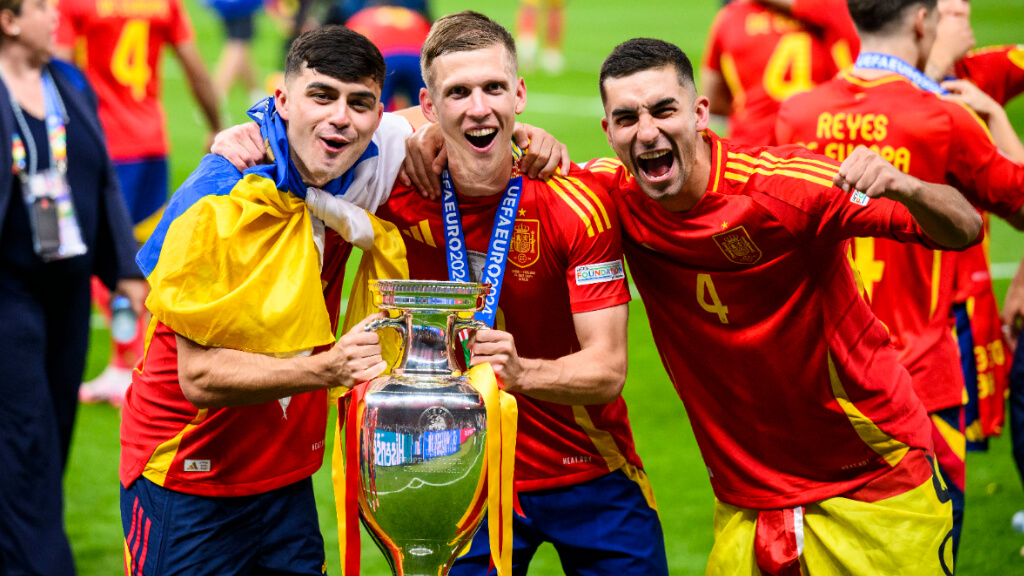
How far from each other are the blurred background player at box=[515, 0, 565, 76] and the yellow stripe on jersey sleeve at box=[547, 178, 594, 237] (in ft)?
62.4

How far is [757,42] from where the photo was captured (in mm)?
7609

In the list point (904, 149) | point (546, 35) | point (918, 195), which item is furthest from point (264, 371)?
point (546, 35)

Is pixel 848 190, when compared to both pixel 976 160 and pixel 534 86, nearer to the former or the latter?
pixel 976 160

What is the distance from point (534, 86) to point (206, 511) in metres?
18.0

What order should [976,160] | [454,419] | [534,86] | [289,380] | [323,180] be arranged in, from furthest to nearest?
[534,86] < [976,160] < [323,180] < [289,380] < [454,419]

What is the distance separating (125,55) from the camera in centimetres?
786

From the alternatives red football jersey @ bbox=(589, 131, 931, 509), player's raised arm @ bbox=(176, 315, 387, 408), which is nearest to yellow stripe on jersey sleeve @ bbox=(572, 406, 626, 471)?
red football jersey @ bbox=(589, 131, 931, 509)

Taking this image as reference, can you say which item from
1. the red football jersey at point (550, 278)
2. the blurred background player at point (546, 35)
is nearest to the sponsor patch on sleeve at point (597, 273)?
the red football jersey at point (550, 278)

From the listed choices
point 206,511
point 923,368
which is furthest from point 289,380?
point 923,368

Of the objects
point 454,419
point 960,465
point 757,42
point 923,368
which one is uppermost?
point 757,42

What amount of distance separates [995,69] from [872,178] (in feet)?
8.77

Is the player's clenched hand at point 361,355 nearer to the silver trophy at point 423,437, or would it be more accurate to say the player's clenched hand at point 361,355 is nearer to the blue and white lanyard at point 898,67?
the silver trophy at point 423,437

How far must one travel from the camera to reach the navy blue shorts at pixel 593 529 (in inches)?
144

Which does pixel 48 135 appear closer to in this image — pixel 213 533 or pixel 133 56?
pixel 213 533
